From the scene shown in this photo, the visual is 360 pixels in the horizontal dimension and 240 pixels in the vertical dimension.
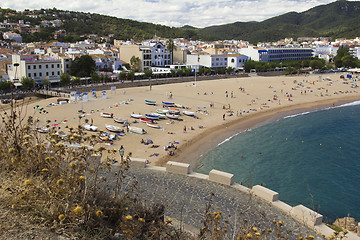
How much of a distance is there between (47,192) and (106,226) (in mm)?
1049

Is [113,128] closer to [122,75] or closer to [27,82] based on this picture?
[27,82]

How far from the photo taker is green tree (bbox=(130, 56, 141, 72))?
2287 inches

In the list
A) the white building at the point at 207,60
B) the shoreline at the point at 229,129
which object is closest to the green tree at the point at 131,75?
the white building at the point at 207,60

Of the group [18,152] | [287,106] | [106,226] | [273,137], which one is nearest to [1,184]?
[18,152]

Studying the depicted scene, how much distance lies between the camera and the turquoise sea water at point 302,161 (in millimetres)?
16141

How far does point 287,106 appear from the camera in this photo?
3916cm

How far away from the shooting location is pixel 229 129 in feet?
92.3

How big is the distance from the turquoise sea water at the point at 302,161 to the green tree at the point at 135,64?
33893 millimetres

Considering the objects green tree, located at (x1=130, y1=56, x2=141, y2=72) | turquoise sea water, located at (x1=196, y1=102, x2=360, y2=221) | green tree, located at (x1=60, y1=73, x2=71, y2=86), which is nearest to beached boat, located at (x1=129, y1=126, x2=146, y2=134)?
turquoise sea water, located at (x1=196, y1=102, x2=360, y2=221)

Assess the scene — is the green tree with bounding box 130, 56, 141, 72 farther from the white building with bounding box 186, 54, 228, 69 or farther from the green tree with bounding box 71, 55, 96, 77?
the white building with bounding box 186, 54, 228, 69

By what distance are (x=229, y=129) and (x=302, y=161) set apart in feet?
26.3

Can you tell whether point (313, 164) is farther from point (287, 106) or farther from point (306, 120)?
point (287, 106)

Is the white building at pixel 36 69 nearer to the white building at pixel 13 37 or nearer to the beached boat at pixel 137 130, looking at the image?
the beached boat at pixel 137 130

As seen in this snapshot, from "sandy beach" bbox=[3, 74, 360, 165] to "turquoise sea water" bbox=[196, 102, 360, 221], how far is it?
178 centimetres
